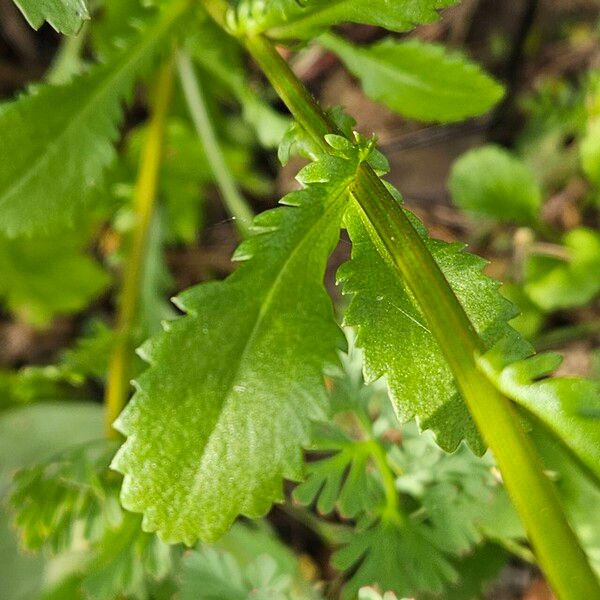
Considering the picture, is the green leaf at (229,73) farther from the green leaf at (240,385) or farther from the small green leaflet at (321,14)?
the green leaf at (240,385)

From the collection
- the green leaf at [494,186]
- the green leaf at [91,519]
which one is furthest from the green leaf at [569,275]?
the green leaf at [91,519]

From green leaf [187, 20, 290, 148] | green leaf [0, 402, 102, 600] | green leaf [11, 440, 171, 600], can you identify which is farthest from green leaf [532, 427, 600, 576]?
green leaf [0, 402, 102, 600]

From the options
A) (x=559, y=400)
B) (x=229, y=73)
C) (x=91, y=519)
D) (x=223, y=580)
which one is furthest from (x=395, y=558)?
(x=229, y=73)

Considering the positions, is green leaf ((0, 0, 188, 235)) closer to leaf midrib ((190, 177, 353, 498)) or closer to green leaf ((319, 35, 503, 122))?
green leaf ((319, 35, 503, 122))

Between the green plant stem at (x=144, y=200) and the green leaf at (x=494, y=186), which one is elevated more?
the green plant stem at (x=144, y=200)

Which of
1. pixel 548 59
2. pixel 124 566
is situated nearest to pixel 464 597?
pixel 124 566
